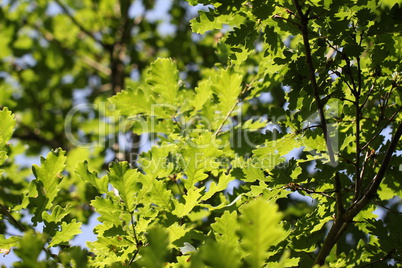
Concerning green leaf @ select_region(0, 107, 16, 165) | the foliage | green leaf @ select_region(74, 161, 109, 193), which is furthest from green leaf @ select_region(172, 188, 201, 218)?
green leaf @ select_region(0, 107, 16, 165)

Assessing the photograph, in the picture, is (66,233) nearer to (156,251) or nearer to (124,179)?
(124,179)

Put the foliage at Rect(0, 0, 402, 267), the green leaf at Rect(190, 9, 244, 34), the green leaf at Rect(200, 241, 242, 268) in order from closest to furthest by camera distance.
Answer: the green leaf at Rect(200, 241, 242, 268), the foliage at Rect(0, 0, 402, 267), the green leaf at Rect(190, 9, 244, 34)

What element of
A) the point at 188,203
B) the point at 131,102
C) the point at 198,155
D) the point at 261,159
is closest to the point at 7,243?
the point at 188,203

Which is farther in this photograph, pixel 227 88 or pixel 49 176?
pixel 227 88

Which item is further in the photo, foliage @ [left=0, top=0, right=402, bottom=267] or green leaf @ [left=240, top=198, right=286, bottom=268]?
foliage @ [left=0, top=0, right=402, bottom=267]

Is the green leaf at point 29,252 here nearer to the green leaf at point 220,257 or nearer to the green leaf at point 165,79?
the green leaf at point 220,257

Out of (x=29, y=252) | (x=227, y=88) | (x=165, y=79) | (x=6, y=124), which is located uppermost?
(x=165, y=79)

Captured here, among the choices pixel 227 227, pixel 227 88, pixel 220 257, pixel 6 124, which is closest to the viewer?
pixel 220 257

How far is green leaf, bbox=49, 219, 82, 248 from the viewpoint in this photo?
1.74m

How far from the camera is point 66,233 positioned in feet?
5.73

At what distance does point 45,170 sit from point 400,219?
67.3 inches

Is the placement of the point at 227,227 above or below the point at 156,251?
above

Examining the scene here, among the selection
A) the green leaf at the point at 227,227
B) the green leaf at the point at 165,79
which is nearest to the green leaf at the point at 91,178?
the green leaf at the point at 227,227

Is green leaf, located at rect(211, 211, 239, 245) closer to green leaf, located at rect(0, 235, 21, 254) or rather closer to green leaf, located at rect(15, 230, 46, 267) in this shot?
green leaf, located at rect(15, 230, 46, 267)
